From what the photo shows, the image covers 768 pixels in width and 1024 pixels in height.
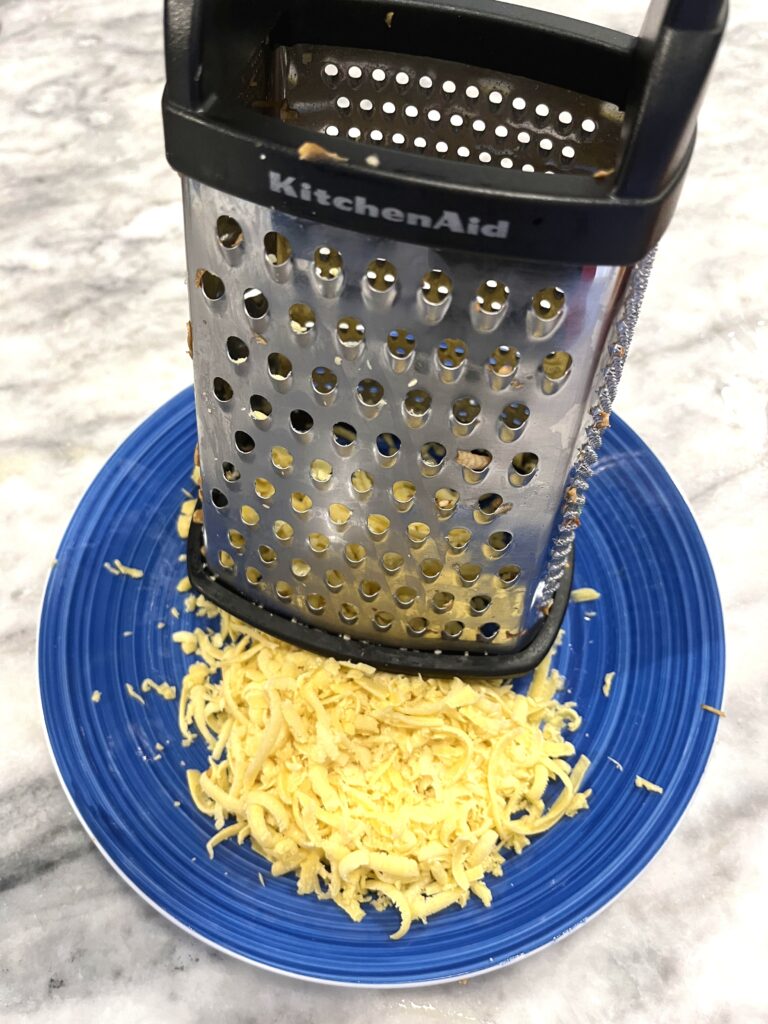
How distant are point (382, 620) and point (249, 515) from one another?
0.16 m

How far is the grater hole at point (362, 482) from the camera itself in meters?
0.71

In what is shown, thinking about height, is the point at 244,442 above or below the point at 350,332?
below

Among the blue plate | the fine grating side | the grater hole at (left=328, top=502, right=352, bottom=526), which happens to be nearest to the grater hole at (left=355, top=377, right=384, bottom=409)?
the fine grating side

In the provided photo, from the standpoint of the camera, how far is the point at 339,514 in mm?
752

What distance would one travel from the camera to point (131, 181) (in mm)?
1384

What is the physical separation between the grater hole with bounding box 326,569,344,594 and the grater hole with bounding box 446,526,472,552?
11 centimetres

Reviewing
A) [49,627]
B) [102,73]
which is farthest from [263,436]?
[102,73]

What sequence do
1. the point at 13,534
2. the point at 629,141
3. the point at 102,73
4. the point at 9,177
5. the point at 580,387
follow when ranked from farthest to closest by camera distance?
the point at 102,73 → the point at 9,177 → the point at 13,534 → the point at 580,387 → the point at 629,141

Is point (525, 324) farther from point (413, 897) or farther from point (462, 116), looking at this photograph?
point (413, 897)

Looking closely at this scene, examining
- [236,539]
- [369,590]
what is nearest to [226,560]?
[236,539]

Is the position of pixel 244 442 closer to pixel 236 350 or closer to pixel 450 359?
pixel 236 350

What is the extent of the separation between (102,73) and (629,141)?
1269mm

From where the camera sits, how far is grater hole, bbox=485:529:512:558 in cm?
74

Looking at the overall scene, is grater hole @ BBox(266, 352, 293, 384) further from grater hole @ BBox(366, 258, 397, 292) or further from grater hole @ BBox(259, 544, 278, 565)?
grater hole @ BBox(259, 544, 278, 565)
